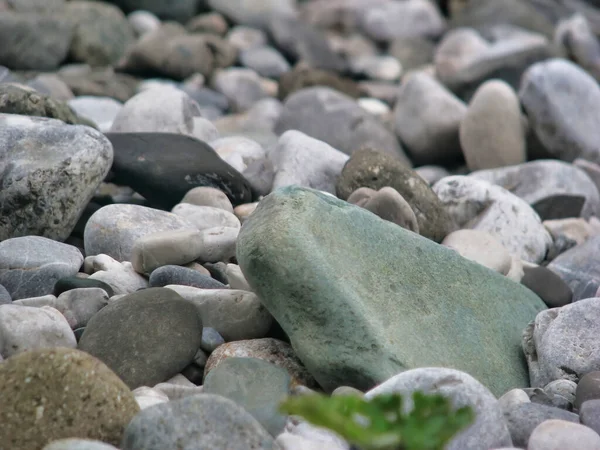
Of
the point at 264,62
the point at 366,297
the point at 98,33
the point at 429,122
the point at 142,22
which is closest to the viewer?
the point at 366,297

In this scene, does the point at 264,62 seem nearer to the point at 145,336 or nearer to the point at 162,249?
the point at 162,249

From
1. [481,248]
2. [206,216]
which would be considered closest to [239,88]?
[206,216]

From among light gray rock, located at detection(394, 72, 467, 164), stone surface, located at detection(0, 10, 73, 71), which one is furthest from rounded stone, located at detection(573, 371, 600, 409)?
stone surface, located at detection(0, 10, 73, 71)

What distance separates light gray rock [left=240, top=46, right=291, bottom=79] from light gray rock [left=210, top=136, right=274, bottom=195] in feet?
15.5

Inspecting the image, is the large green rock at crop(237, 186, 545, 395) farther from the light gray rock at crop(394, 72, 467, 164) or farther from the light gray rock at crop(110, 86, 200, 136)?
the light gray rock at crop(394, 72, 467, 164)

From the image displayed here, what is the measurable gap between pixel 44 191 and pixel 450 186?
8.79 feet

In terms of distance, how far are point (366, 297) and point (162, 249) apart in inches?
44.2

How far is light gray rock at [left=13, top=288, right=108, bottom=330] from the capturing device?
360 centimetres

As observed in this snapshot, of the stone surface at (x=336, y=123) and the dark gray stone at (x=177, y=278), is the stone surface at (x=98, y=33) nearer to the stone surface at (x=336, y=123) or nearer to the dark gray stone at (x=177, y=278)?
the stone surface at (x=336, y=123)

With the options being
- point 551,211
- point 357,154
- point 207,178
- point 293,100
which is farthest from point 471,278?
point 293,100

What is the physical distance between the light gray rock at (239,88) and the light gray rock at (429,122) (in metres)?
2.27

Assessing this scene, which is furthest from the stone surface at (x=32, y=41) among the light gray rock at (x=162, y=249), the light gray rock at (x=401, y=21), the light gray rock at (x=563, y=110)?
the light gray rock at (x=162, y=249)

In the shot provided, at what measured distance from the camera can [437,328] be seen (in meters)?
3.58

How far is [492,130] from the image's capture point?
7.32 m
